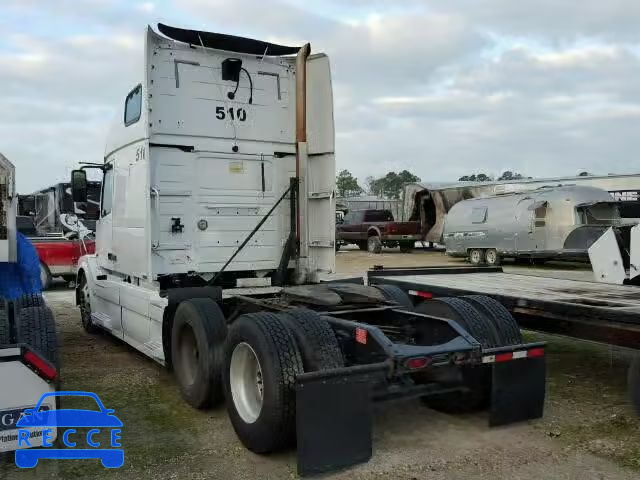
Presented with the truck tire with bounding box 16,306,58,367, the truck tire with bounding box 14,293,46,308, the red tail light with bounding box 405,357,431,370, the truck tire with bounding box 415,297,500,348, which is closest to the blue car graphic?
the truck tire with bounding box 16,306,58,367

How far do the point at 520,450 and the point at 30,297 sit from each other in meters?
4.34

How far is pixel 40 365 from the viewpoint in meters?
4.20

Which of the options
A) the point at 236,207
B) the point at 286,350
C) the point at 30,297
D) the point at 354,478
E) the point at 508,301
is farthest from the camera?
the point at 236,207

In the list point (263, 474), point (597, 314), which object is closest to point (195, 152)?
point (263, 474)

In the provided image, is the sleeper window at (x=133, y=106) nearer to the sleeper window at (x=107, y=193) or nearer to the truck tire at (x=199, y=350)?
the sleeper window at (x=107, y=193)

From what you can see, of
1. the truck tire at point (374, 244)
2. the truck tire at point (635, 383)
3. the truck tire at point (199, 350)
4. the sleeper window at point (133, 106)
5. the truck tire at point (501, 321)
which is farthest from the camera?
the truck tire at point (374, 244)

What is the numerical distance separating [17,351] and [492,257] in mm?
17670

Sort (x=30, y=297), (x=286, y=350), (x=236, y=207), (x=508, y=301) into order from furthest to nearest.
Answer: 1. (x=236, y=207)
2. (x=508, y=301)
3. (x=30, y=297)
4. (x=286, y=350)

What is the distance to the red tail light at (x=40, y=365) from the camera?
4.15 m

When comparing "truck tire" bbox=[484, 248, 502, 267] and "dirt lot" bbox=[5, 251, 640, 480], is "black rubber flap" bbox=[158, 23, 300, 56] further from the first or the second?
"truck tire" bbox=[484, 248, 502, 267]

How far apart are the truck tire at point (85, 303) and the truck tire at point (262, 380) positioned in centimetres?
480

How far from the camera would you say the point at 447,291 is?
670 cm

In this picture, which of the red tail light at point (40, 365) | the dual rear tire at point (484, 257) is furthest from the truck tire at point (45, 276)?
the dual rear tire at point (484, 257)

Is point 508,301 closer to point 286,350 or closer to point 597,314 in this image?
point 597,314
